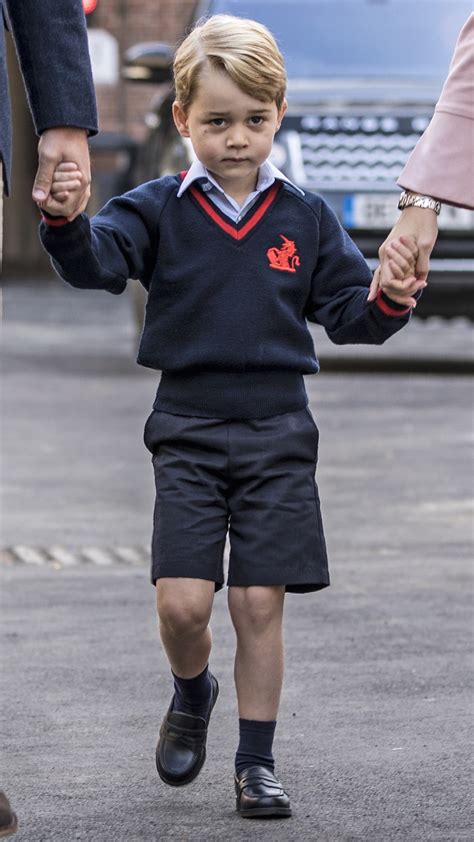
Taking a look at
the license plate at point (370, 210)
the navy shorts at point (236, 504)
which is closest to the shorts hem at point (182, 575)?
the navy shorts at point (236, 504)

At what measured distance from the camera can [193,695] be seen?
390 cm

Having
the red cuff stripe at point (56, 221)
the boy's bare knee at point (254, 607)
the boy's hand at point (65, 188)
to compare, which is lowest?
the boy's bare knee at point (254, 607)

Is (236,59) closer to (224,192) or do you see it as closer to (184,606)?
(224,192)

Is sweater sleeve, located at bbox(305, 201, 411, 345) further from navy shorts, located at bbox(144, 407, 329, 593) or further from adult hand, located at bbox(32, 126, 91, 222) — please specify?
adult hand, located at bbox(32, 126, 91, 222)

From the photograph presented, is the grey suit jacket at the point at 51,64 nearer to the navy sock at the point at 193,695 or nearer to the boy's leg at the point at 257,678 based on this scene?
the boy's leg at the point at 257,678

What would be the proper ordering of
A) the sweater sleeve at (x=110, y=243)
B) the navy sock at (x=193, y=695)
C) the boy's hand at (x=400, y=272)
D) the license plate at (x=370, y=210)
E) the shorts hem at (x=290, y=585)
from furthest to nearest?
the license plate at (x=370, y=210), the navy sock at (x=193, y=695), the shorts hem at (x=290, y=585), the boy's hand at (x=400, y=272), the sweater sleeve at (x=110, y=243)

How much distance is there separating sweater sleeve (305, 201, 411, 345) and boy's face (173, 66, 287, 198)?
20 cm

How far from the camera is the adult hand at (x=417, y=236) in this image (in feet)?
12.1

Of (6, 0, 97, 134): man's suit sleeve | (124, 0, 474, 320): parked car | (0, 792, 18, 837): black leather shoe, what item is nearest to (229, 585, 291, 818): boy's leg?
(0, 792, 18, 837): black leather shoe

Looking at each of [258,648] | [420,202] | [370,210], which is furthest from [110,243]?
[370,210]

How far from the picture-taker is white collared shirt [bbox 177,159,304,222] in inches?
151

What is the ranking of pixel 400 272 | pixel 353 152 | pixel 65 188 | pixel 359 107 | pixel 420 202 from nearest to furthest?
pixel 65 188 < pixel 400 272 < pixel 420 202 < pixel 353 152 < pixel 359 107

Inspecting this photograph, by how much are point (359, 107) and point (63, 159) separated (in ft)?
24.8

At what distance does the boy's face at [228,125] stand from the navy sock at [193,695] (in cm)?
95
